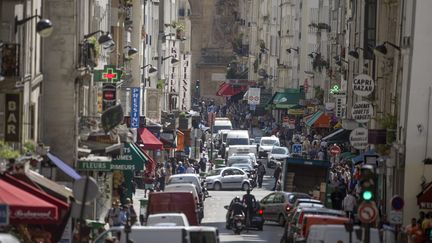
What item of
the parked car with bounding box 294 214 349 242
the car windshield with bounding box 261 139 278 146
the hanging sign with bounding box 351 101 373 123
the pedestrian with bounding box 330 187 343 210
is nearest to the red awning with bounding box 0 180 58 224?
the parked car with bounding box 294 214 349 242

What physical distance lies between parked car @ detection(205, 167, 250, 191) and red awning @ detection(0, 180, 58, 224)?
4034 cm

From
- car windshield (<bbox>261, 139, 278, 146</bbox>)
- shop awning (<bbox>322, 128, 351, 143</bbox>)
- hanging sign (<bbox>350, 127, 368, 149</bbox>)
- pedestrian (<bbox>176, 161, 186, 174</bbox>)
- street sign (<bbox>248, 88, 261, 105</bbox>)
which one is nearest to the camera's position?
hanging sign (<bbox>350, 127, 368, 149</bbox>)

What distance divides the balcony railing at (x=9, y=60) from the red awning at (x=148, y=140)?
111ft

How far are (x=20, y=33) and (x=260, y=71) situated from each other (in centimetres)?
10369

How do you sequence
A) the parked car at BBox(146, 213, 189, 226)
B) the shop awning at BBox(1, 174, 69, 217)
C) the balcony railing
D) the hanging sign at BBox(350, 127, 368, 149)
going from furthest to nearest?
1. the hanging sign at BBox(350, 127, 368, 149)
2. the parked car at BBox(146, 213, 189, 226)
3. the balcony railing
4. the shop awning at BBox(1, 174, 69, 217)

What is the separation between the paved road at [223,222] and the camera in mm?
49375

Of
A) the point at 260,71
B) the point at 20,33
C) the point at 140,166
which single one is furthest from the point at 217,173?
the point at 260,71

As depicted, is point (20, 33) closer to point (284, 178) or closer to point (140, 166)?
point (140, 166)

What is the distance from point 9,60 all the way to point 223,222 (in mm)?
23793

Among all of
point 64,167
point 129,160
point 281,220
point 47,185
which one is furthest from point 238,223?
point 47,185

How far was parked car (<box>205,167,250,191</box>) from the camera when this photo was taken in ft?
238

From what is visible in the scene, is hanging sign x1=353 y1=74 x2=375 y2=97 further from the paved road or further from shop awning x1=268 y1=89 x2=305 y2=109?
shop awning x1=268 y1=89 x2=305 y2=109

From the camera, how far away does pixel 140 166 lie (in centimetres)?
5506

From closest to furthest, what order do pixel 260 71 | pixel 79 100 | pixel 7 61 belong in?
pixel 7 61 < pixel 79 100 < pixel 260 71
